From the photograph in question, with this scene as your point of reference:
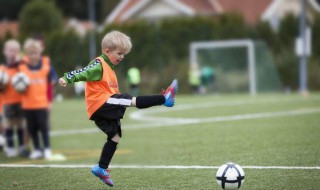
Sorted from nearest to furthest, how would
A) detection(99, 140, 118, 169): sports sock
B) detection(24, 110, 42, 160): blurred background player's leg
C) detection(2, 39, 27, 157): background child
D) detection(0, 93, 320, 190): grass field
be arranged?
detection(99, 140, 118, 169): sports sock < detection(0, 93, 320, 190): grass field < detection(24, 110, 42, 160): blurred background player's leg < detection(2, 39, 27, 157): background child

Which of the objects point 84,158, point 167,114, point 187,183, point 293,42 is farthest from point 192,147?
point 293,42

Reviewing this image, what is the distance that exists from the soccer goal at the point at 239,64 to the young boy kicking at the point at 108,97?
25838 millimetres

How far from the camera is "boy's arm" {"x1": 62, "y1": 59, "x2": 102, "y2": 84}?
7.21 metres

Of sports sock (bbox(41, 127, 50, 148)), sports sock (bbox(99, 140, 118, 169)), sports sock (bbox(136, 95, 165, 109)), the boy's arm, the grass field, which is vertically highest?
the boy's arm

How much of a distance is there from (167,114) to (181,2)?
32382 mm

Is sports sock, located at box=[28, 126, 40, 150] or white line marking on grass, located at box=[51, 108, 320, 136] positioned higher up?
sports sock, located at box=[28, 126, 40, 150]

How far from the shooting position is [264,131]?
509 inches

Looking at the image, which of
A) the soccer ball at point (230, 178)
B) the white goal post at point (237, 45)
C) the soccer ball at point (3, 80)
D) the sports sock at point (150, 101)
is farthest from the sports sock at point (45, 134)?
the white goal post at point (237, 45)

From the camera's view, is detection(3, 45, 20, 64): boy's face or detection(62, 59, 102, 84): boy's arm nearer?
detection(62, 59, 102, 84): boy's arm

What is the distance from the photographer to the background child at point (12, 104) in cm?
1184

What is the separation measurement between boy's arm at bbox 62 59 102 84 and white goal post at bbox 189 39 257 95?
2522 centimetres

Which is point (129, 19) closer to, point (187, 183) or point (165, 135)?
point (165, 135)

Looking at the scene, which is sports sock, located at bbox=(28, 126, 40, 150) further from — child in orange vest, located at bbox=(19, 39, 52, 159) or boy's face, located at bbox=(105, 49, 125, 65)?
boy's face, located at bbox=(105, 49, 125, 65)

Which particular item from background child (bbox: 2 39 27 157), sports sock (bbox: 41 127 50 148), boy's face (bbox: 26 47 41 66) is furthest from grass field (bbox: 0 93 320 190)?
boy's face (bbox: 26 47 41 66)
